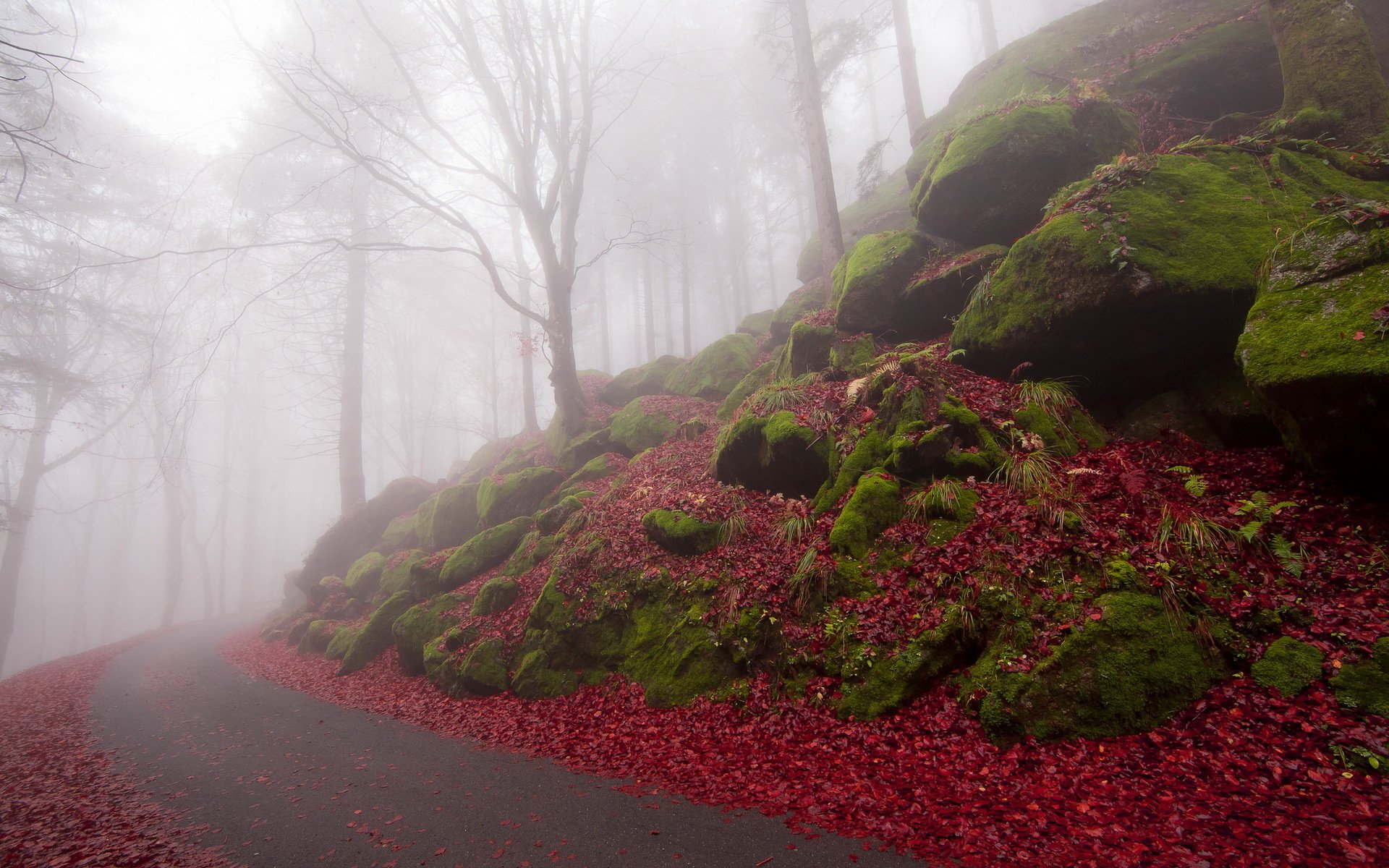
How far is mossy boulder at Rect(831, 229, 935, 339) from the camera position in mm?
9250

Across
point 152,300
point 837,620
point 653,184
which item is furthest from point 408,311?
point 837,620

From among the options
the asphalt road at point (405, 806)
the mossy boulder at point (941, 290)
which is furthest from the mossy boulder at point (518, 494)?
the mossy boulder at point (941, 290)

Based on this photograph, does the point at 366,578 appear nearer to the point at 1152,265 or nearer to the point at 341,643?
the point at 341,643

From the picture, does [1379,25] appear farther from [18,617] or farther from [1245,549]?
[18,617]

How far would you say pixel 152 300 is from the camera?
21.7 metres

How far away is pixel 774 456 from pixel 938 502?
260cm

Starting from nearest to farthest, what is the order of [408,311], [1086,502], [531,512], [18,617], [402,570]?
[1086,502], [531,512], [402,570], [408,311], [18,617]

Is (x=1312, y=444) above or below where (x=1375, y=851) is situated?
above

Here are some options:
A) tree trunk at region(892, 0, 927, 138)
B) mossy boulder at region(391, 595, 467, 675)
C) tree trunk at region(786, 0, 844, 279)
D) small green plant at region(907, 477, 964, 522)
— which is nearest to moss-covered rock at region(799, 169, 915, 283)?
tree trunk at region(892, 0, 927, 138)

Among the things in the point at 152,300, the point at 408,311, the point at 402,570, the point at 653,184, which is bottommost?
the point at 402,570

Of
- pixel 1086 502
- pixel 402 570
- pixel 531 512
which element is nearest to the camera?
A: pixel 1086 502

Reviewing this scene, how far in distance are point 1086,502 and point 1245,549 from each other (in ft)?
3.72

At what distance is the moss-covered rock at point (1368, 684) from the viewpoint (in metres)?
3.14

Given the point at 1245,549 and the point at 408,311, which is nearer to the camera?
the point at 1245,549
